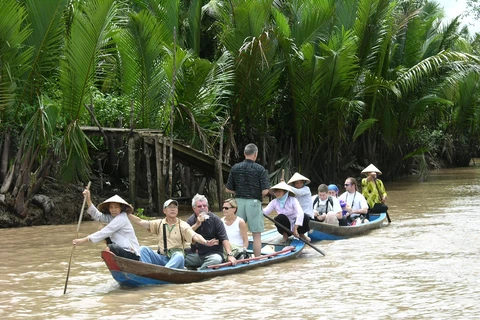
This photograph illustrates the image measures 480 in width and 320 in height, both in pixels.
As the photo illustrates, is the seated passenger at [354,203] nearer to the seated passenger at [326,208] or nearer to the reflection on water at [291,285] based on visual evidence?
the reflection on water at [291,285]

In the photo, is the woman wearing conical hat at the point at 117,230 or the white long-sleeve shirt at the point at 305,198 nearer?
the woman wearing conical hat at the point at 117,230

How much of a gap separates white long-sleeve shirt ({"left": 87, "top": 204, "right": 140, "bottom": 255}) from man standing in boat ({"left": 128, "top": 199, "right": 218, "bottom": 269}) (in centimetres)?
21

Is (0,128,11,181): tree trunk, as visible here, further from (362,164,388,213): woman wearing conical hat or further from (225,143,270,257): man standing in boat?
(362,164,388,213): woman wearing conical hat

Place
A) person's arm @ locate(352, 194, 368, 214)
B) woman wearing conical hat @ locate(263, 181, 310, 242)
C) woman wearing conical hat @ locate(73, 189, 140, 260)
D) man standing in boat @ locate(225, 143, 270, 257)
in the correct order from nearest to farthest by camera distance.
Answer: woman wearing conical hat @ locate(73, 189, 140, 260)
man standing in boat @ locate(225, 143, 270, 257)
woman wearing conical hat @ locate(263, 181, 310, 242)
person's arm @ locate(352, 194, 368, 214)

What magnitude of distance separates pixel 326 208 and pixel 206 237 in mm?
4209

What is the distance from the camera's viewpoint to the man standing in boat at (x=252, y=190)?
1101 centimetres

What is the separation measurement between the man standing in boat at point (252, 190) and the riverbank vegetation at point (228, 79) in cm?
512

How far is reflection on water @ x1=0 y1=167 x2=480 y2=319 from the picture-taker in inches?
325

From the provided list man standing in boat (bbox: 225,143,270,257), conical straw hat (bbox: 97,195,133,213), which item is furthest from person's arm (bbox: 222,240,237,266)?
conical straw hat (bbox: 97,195,133,213)

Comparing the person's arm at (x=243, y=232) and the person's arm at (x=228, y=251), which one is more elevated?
the person's arm at (x=243, y=232)

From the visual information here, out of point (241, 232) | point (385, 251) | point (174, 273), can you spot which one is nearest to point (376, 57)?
point (385, 251)

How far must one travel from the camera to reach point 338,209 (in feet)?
44.9

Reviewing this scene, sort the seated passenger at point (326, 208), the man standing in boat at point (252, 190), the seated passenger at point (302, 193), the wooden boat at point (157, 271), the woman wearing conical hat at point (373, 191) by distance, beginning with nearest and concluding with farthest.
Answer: the wooden boat at point (157, 271), the man standing in boat at point (252, 190), the seated passenger at point (302, 193), the seated passenger at point (326, 208), the woman wearing conical hat at point (373, 191)

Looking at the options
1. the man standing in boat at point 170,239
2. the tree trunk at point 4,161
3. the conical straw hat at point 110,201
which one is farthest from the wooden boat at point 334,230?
the tree trunk at point 4,161
